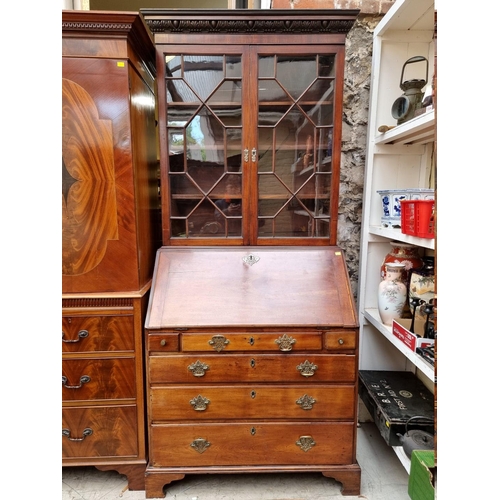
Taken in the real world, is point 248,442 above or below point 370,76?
below

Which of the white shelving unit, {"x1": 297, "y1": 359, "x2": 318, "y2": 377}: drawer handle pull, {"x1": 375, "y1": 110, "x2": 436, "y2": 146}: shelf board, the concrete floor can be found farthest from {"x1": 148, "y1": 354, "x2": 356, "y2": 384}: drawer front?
{"x1": 375, "y1": 110, "x2": 436, "y2": 146}: shelf board

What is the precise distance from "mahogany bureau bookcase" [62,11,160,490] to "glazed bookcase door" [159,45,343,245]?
179mm

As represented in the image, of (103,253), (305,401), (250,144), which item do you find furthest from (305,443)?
(250,144)

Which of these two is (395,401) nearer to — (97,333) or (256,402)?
(256,402)

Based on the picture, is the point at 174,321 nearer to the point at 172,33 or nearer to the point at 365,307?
the point at 365,307

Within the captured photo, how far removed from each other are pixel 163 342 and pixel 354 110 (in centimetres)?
154

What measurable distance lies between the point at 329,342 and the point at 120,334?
0.89m

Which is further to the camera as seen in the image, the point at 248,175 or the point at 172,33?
the point at 248,175

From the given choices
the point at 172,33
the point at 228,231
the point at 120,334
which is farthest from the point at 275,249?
the point at 172,33

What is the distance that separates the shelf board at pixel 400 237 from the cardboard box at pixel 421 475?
2.55 ft

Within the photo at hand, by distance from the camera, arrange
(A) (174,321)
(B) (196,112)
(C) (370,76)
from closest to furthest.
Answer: (A) (174,321)
(B) (196,112)
(C) (370,76)

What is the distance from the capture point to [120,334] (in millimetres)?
1275

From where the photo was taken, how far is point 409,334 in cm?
124

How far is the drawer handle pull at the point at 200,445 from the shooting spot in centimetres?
128
